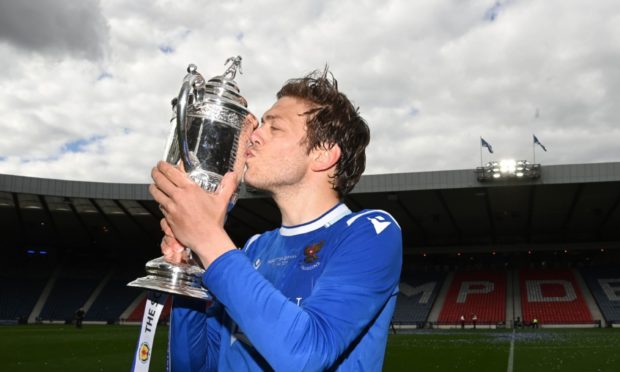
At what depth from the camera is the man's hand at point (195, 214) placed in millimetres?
1416

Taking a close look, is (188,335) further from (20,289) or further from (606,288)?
(20,289)

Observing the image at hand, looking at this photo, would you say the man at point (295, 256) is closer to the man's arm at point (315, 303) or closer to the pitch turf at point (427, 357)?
the man's arm at point (315, 303)

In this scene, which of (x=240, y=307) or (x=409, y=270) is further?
(x=409, y=270)

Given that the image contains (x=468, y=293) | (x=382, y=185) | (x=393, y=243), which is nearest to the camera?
(x=393, y=243)

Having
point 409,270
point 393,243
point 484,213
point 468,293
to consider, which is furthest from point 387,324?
point 409,270

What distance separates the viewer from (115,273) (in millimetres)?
45750

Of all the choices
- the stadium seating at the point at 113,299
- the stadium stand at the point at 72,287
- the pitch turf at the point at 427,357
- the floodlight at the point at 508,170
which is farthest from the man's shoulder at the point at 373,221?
the stadium stand at the point at 72,287

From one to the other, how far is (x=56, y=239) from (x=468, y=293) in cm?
3097

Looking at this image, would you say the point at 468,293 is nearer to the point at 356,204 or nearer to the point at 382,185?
the point at 356,204

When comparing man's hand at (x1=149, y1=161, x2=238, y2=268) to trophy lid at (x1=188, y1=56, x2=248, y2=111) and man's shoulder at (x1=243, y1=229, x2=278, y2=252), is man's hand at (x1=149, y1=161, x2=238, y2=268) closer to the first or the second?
trophy lid at (x1=188, y1=56, x2=248, y2=111)

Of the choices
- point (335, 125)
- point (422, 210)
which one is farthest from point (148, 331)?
point (422, 210)

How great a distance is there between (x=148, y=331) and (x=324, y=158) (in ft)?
2.75

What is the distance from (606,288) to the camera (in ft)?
117

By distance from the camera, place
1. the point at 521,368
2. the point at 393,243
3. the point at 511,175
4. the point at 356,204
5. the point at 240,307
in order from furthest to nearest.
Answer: the point at 356,204
the point at 511,175
the point at 521,368
the point at 393,243
the point at 240,307
